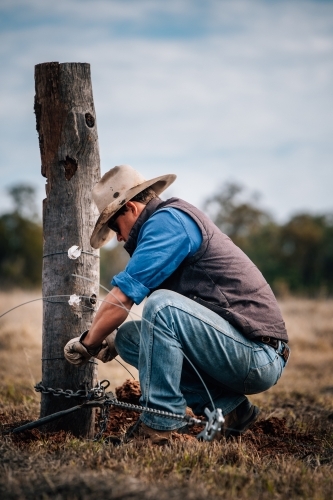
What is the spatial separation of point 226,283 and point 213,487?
4.37 ft

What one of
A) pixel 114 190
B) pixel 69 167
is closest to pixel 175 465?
pixel 114 190

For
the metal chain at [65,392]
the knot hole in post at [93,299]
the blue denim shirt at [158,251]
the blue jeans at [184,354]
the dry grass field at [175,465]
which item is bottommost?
the dry grass field at [175,465]

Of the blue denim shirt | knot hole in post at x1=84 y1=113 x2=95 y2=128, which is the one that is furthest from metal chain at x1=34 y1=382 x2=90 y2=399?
knot hole in post at x1=84 y1=113 x2=95 y2=128

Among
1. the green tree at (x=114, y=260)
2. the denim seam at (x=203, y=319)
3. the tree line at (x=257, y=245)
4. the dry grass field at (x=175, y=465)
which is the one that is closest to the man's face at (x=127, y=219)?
the denim seam at (x=203, y=319)

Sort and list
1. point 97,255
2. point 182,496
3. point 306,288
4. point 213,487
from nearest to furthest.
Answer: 1. point 182,496
2. point 213,487
3. point 97,255
4. point 306,288

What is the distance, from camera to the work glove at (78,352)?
12.5 ft

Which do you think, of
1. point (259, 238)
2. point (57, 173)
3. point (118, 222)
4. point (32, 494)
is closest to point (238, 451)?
point (32, 494)

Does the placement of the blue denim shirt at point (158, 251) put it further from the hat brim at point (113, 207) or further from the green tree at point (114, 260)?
the green tree at point (114, 260)

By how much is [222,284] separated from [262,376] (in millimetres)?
639

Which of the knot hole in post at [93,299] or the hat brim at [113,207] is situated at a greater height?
the hat brim at [113,207]

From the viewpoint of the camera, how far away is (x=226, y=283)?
3.77 m

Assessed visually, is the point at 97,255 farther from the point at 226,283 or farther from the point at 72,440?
the point at 72,440

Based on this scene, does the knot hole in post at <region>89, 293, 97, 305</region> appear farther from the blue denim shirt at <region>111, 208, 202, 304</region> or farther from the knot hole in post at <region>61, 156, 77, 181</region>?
the knot hole in post at <region>61, 156, 77, 181</region>

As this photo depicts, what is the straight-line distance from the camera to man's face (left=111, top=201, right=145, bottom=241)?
3957mm
